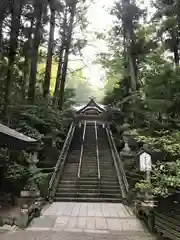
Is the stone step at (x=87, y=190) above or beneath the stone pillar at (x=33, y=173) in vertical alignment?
beneath

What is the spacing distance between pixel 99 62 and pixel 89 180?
11208 millimetres

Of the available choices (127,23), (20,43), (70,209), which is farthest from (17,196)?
(127,23)

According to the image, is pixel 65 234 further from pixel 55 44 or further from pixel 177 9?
pixel 55 44

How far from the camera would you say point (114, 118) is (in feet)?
63.2

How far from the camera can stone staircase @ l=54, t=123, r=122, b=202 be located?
961 cm

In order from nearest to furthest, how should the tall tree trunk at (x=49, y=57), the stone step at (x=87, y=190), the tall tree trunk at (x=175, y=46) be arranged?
the stone step at (x=87, y=190), the tall tree trunk at (x=175, y=46), the tall tree trunk at (x=49, y=57)

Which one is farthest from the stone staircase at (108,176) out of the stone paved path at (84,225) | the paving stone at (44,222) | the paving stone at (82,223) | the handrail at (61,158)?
the paving stone at (44,222)

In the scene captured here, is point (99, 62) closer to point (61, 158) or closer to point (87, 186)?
point (61, 158)

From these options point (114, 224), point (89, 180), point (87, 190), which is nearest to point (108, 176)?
point (89, 180)

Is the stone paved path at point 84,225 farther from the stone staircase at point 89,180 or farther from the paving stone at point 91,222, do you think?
the stone staircase at point 89,180

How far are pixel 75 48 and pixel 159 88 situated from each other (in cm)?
918

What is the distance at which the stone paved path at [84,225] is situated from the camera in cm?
505

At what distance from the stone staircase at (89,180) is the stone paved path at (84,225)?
129cm

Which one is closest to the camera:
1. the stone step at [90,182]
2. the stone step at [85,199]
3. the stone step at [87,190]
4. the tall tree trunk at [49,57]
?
the stone step at [85,199]
